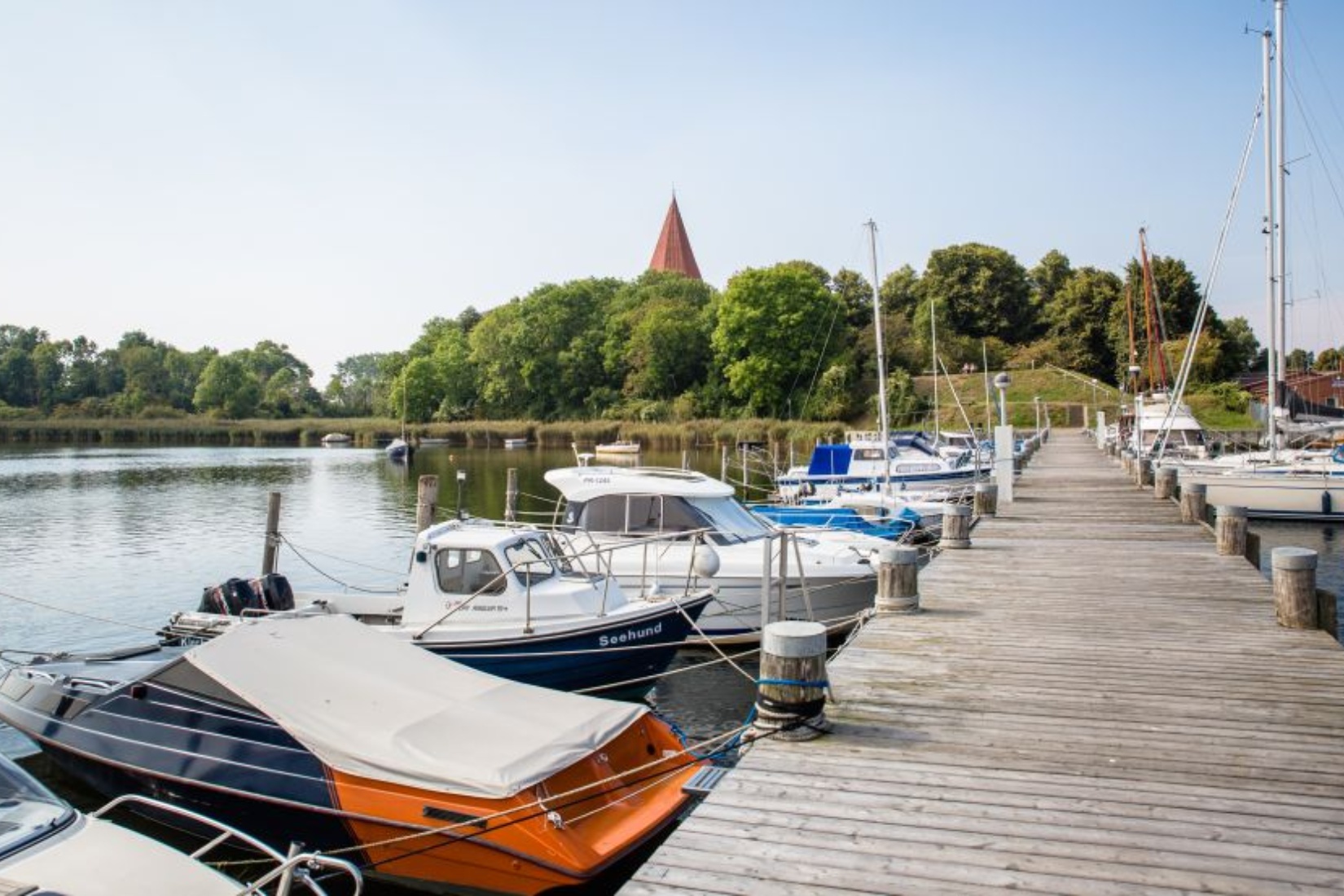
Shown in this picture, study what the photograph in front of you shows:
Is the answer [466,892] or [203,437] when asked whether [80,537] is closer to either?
[466,892]

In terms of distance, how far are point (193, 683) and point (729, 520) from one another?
31.7ft

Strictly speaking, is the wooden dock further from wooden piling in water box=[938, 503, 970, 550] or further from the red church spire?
the red church spire

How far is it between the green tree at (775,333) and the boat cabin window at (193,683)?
74.1m

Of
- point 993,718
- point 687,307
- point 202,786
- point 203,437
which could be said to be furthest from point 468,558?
point 203,437

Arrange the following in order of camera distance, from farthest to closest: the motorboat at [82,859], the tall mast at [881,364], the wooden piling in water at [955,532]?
the tall mast at [881,364] < the wooden piling in water at [955,532] < the motorboat at [82,859]

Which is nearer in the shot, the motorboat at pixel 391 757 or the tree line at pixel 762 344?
the motorboat at pixel 391 757

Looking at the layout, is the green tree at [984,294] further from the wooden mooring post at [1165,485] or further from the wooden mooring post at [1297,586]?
the wooden mooring post at [1297,586]

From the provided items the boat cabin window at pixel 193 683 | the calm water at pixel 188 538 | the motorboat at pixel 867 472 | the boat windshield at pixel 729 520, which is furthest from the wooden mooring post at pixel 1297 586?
the motorboat at pixel 867 472

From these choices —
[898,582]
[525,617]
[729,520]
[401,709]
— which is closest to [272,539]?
[525,617]

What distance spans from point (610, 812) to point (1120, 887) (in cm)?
397

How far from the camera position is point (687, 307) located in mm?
97938

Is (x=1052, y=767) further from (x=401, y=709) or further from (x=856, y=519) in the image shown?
(x=856, y=519)

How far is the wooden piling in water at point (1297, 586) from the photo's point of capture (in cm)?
963

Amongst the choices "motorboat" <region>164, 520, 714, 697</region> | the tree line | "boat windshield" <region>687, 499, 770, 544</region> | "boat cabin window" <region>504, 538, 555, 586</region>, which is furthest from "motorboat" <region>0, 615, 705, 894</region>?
the tree line
